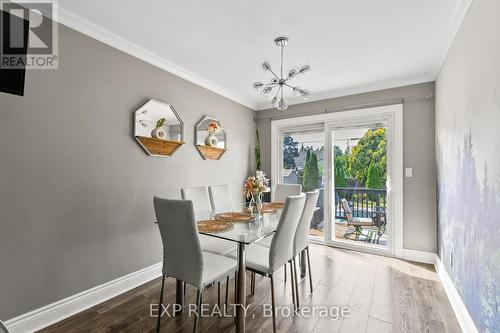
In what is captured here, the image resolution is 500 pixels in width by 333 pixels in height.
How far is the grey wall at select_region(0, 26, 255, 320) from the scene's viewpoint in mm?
1769

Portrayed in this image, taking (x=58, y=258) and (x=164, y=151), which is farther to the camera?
(x=164, y=151)

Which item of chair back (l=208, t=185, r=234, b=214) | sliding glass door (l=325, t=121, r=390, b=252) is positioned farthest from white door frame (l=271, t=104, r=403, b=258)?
chair back (l=208, t=185, r=234, b=214)

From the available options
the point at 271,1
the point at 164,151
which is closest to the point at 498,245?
the point at 271,1

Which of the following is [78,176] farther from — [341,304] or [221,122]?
[341,304]

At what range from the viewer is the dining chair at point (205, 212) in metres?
2.27

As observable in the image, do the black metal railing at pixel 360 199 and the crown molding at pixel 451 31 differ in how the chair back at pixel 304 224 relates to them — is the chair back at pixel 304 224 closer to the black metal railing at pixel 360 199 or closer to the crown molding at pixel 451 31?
the black metal railing at pixel 360 199

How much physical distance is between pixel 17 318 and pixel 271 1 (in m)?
3.04

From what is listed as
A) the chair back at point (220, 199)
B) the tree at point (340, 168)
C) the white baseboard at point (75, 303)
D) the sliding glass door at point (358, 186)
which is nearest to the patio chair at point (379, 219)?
the sliding glass door at point (358, 186)

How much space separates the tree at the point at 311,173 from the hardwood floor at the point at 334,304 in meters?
1.49

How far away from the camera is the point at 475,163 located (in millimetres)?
1684

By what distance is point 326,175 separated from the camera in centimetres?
398

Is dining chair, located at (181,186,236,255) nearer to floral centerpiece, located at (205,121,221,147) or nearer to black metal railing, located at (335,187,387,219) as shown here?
floral centerpiece, located at (205,121,221,147)

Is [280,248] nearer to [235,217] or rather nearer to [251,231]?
[251,231]

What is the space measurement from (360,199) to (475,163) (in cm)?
219
